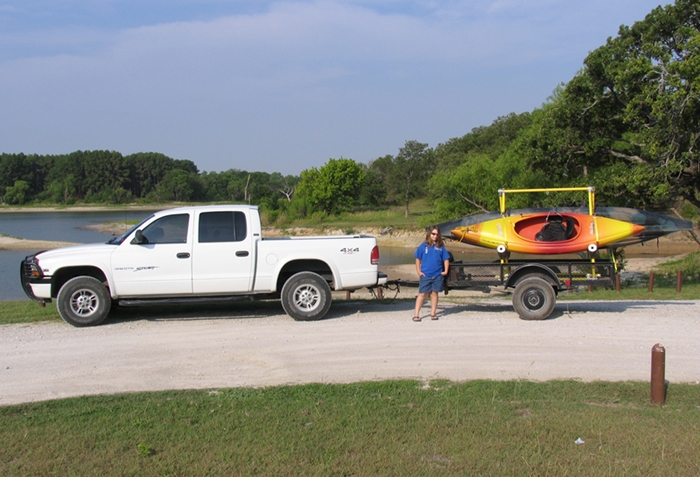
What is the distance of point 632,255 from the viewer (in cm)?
3938

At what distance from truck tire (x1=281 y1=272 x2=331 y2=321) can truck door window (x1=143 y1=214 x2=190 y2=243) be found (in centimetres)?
203

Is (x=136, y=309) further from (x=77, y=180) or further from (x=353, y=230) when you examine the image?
(x=77, y=180)

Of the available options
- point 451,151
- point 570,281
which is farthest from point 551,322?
point 451,151

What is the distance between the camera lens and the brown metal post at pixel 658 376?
6.86m

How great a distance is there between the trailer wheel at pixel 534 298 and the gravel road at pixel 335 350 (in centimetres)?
21

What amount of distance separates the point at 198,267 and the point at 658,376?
7.39 metres

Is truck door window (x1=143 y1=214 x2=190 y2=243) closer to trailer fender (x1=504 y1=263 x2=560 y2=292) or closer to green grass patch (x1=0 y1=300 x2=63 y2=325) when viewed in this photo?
green grass patch (x1=0 y1=300 x2=63 y2=325)

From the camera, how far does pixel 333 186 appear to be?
7506cm

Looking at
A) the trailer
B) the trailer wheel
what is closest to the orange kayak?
the trailer

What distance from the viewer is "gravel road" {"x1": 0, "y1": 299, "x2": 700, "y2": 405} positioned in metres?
8.05

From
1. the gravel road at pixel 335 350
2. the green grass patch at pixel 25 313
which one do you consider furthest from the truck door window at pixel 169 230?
the green grass patch at pixel 25 313

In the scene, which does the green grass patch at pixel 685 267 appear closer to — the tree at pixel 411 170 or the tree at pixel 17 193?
the tree at pixel 411 170

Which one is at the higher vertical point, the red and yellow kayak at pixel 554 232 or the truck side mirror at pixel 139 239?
the red and yellow kayak at pixel 554 232

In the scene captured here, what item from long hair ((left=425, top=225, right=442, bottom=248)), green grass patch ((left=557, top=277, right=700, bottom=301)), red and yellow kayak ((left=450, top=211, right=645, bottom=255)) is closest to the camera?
long hair ((left=425, top=225, right=442, bottom=248))
